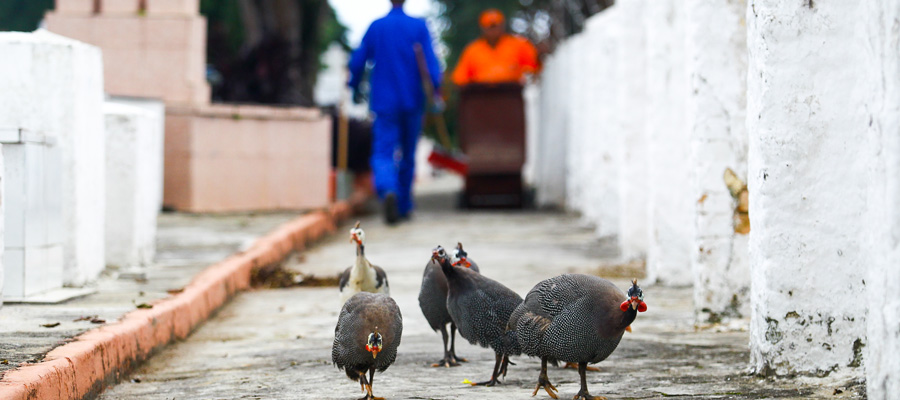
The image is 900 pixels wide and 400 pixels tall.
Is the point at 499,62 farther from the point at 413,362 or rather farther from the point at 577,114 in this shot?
the point at 413,362

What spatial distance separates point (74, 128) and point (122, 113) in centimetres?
129

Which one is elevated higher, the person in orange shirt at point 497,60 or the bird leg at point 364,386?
the person in orange shirt at point 497,60

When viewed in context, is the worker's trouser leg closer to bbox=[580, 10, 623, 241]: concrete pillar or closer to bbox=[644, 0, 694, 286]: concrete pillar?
bbox=[580, 10, 623, 241]: concrete pillar

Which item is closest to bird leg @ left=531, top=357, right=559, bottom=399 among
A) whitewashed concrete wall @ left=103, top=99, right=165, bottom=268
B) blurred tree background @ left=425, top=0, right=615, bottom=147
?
whitewashed concrete wall @ left=103, top=99, right=165, bottom=268

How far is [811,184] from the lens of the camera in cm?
434

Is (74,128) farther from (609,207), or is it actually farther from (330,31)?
(330,31)

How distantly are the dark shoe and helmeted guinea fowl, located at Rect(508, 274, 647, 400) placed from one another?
7644mm

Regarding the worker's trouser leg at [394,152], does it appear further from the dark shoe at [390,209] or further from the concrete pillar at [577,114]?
the concrete pillar at [577,114]

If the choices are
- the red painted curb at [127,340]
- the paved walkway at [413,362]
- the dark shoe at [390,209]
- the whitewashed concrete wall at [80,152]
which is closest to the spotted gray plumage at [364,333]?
the paved walkway at [413,362]

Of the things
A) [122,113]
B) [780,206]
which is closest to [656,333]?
[780,206]

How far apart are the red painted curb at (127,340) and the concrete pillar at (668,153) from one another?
267 cm

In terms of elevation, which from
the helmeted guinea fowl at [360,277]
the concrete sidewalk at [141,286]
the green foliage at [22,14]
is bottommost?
the concrete sidewalk at [141,286]

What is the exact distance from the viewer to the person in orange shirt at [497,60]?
14.8 metres

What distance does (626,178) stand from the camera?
877 centimetres
